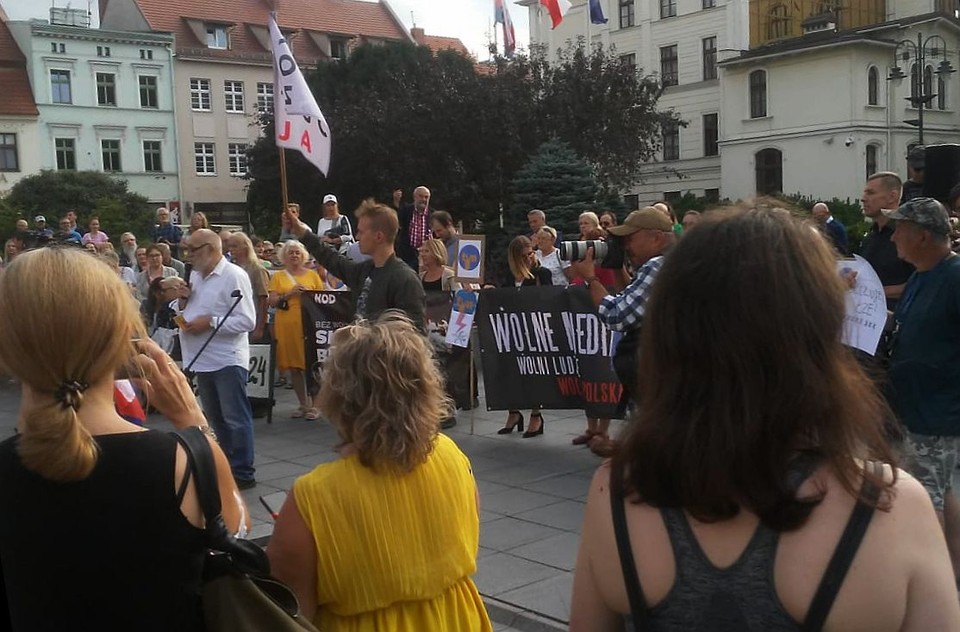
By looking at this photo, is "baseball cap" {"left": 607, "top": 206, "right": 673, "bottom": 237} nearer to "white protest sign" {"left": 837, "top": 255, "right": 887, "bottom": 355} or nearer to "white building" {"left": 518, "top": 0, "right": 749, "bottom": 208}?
"white protest sign" {"left": 837, "top": 255, "right": 887, "bottom": 355}

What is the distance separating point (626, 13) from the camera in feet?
179

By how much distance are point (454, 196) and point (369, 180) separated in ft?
22.7

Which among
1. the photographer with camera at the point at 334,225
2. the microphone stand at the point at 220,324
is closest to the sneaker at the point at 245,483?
the microphone stand at the point at 220,324

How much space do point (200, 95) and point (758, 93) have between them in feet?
104

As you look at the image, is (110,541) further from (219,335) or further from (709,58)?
(709,58)

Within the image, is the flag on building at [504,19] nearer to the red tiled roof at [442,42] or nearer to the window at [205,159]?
the window at [205,159]

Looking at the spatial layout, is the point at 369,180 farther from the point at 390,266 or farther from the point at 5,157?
the point at 390,266

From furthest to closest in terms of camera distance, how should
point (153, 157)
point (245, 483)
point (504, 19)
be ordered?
point (153, 157) → point (504, 19) → point (245, 483)

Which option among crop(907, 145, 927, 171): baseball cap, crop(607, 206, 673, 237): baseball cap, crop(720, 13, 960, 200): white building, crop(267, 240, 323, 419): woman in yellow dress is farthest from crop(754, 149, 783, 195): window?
crop(607, 206, 673, 237): baseball cap

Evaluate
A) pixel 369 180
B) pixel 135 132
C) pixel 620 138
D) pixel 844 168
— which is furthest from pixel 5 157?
pixel 844 168

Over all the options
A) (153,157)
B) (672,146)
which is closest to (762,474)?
(672,146)

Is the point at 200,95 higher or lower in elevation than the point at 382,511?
higher

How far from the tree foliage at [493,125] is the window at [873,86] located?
1225 cm

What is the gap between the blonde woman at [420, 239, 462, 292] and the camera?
9.54 m
